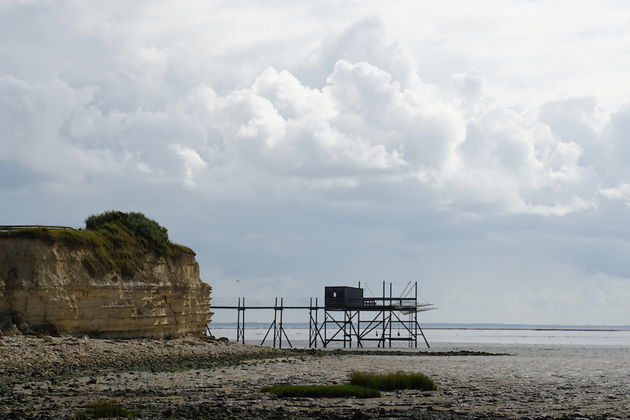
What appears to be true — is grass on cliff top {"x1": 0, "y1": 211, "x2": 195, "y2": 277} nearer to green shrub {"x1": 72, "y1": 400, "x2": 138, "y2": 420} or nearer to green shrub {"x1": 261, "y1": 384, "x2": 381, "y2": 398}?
green shrub {"x1": 261, "y1": 384, "x2": 381, "y2": 398}

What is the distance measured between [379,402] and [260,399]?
3.47m

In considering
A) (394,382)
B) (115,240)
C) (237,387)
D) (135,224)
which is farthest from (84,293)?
(394,382)

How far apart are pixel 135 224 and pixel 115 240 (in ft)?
10.5

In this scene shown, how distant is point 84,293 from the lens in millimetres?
45000

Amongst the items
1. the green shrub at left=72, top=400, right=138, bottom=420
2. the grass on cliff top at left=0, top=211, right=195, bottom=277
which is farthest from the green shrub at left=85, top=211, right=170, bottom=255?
the green shrub at left=72, top=400, right=138, bottom=420

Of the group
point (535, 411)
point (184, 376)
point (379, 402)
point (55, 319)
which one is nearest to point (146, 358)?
point (55, 319)

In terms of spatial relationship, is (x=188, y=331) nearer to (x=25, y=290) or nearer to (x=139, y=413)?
(x=25, y=290)

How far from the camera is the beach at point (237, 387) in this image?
72.1ft

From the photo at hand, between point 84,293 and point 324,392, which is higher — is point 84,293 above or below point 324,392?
above

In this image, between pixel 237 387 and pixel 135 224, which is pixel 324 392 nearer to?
pixel 237 387

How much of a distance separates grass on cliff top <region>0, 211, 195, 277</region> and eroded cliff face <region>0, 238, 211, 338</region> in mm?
290

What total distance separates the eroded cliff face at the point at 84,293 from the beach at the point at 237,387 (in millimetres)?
1672

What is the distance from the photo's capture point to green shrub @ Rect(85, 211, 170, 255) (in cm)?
5303

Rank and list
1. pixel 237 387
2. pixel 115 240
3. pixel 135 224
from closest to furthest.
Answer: pixel 237 387 → pixel 115 240 → pixel 135 224
